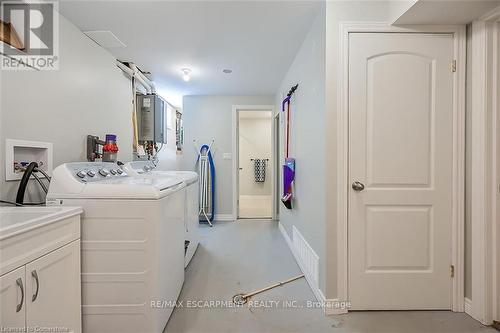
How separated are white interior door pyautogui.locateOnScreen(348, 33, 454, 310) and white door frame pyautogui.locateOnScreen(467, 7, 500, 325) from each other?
5.6 inches

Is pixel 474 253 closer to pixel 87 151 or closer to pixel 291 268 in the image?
pixel 291 268

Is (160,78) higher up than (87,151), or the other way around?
(160,78)

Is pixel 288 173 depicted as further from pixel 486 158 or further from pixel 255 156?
pixel 255 156

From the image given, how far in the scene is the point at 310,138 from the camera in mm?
2088

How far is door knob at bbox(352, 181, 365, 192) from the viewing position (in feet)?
5.53

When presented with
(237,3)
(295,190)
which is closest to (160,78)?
(237,3)

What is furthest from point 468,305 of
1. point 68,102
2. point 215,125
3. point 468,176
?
point 215,125

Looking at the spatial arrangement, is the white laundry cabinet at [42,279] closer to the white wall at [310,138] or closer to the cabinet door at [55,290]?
the cabinet door at [55,290]

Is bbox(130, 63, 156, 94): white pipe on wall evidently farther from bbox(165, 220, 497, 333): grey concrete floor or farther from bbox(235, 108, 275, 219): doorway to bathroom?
bbox(235, 108, 275, 219): doorway to bathroom

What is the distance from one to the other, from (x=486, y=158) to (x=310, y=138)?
46.3 inches

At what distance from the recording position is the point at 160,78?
3.41 m

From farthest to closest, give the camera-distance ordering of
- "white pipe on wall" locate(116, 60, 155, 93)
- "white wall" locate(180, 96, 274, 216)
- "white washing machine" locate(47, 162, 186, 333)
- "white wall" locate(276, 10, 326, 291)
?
"white wall" locate(180, 96, 274, 216)
"white pipe on wall" locate(116, 60, 155, 93)
"white wall" locate(276, 10, 326, 291)
"white washing machine" locate(47, 162, 186, 333)

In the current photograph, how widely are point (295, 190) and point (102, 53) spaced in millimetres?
2468

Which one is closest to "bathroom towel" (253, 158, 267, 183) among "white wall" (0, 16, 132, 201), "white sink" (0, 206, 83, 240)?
"white wall" (0, 16, 132, 201)
